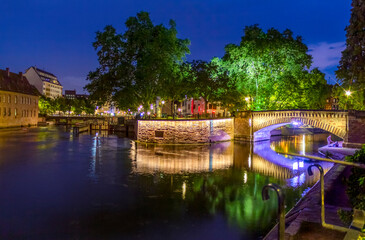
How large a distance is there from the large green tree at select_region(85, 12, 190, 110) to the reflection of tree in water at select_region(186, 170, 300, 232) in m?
24.9

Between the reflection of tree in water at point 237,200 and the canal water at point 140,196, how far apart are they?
0.14ft

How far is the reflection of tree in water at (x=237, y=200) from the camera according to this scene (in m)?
12.3

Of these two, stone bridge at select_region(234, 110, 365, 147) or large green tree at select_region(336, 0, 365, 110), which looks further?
stone bridge at select_region(234, 110, 365, 147)

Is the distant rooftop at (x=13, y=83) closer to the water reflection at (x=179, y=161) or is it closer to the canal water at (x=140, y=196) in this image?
the canal water at (x=140, y=196)

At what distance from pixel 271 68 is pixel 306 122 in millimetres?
12776

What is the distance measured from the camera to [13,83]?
6456 centimetres

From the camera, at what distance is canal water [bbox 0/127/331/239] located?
442 inches

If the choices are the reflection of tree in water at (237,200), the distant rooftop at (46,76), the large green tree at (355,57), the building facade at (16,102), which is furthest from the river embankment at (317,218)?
the distant rooftop at (46,76)

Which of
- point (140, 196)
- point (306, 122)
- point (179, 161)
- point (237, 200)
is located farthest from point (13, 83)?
point (237, 200)

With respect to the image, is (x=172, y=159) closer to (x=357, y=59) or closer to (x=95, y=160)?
(x=95, y=160)

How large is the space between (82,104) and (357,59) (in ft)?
393

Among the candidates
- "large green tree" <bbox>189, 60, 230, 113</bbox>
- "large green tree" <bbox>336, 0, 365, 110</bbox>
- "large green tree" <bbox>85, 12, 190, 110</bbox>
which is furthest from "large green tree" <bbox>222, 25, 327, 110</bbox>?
"large green tree" <bbox>336, 0, 365, 110</bbox>

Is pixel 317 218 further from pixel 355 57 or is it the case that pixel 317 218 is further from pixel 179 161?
pixel 355 57

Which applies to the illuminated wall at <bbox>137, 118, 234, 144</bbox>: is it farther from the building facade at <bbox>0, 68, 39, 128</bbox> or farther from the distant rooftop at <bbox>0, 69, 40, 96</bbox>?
the distant rooftop at <bbox>0, 69, 40, 96</bbox>
